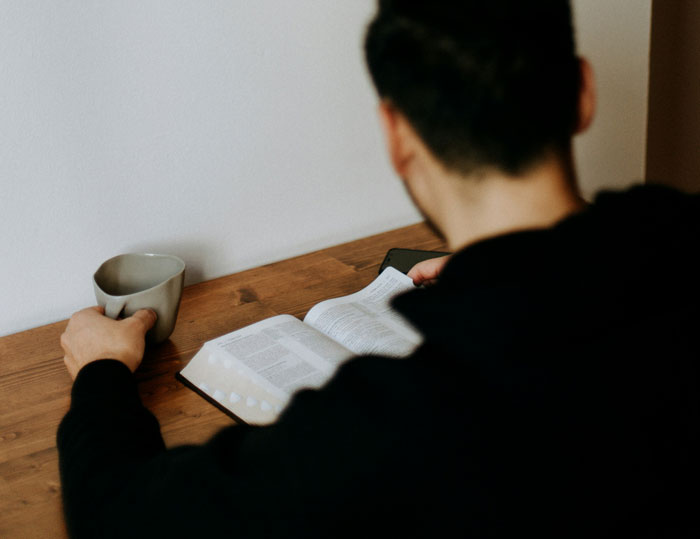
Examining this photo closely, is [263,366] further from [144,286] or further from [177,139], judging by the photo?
[177,139]

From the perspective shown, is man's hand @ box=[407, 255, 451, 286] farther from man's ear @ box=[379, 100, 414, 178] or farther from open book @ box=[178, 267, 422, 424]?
man's ear @ box=[379, 100, 414, 178]

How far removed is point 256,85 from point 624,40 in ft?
2.68

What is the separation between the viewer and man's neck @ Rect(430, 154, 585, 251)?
1.77 ft

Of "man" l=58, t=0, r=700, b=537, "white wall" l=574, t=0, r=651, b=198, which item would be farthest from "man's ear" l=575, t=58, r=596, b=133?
"white wall" l=574, t=0, r=651, b=198

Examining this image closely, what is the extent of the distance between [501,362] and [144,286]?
0.74 metres

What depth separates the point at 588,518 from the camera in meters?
0.45

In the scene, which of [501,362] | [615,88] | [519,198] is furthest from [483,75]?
[615,88]

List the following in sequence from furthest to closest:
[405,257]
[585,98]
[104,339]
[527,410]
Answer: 1. [405,257]
2. [104,339]
3. [585,98]
4. [527,410]

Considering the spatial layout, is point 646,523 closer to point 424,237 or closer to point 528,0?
point 528,0

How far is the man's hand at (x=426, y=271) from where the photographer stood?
1.10 metres

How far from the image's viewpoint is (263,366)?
900 millimetres

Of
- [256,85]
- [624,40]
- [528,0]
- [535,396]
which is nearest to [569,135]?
[528,0]

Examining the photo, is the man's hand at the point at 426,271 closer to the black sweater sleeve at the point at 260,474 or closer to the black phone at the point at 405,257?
the black phone at the point at 405,257

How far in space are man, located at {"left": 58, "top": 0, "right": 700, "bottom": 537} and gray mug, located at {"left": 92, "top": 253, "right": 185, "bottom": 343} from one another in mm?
413
